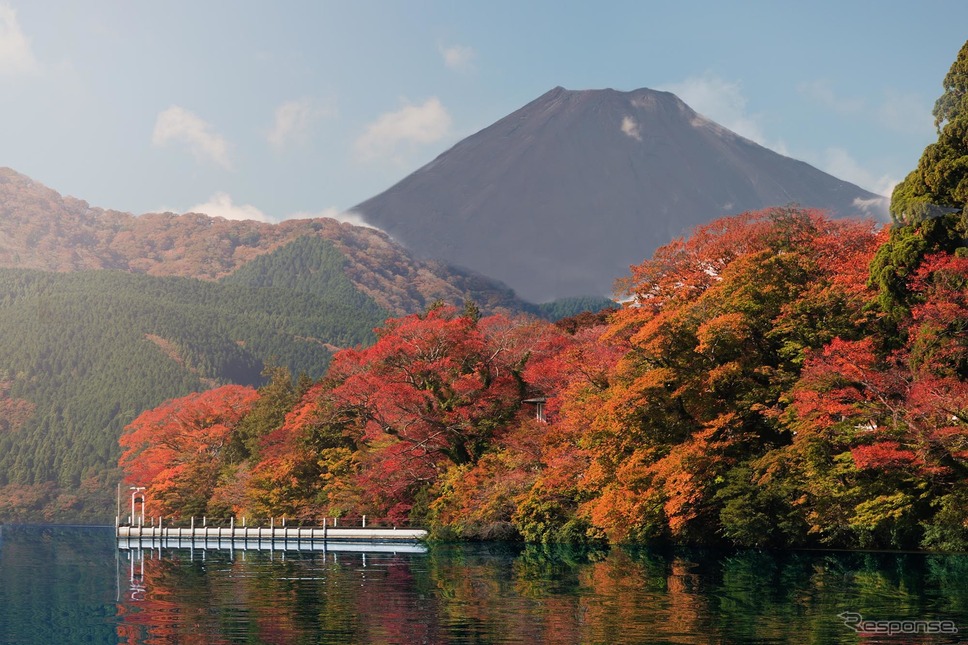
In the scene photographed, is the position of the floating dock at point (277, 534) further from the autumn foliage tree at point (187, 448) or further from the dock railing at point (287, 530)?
the autumn foliage tree at point (187, 448)

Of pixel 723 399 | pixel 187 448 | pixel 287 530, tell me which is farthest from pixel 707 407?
pixel 187 448

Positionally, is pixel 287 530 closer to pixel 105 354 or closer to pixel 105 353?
pixel 105 354

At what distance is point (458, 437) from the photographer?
173 feet

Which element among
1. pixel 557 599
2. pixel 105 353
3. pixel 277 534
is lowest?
pixel 557 599

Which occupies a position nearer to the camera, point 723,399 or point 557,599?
point 557,599

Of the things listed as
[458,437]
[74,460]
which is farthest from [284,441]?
[74,460]

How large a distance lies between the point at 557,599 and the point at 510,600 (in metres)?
0.92

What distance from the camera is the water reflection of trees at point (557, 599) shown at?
18172mm

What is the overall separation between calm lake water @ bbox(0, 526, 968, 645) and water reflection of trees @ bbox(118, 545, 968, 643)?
4cm

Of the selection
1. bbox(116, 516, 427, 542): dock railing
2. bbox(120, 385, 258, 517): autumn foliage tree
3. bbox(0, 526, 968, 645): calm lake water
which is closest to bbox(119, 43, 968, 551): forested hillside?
bbox(116, 516, 427, 542): dock railing

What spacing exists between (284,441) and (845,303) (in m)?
37.1

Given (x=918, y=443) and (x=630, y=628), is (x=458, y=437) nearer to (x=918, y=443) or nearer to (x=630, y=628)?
(x=918, y=443)

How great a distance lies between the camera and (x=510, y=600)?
2320 cm

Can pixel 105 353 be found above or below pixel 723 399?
above
